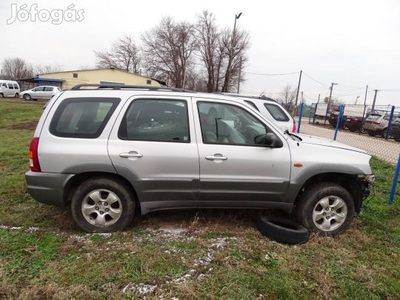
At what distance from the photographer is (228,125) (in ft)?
11.6

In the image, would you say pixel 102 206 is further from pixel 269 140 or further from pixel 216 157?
pixel 269 140

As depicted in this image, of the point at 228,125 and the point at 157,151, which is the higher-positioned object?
the point at 228,125

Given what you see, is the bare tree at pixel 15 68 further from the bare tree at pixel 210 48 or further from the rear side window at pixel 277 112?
the rear side window at pixel 277 112

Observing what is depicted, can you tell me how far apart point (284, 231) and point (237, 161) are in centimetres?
100

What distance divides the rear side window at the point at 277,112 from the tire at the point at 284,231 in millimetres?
4390

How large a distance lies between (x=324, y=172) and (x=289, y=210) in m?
0.64

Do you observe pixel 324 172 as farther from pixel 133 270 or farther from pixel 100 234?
pixel 100 234

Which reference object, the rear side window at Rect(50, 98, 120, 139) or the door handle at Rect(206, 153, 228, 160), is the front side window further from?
the rear side window at Rect(50, 98, 120, 139)

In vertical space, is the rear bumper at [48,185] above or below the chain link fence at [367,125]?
below

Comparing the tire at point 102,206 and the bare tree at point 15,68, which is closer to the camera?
the tire at point 102,206

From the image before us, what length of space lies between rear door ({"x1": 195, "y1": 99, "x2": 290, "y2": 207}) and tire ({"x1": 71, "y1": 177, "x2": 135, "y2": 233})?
3.09ft

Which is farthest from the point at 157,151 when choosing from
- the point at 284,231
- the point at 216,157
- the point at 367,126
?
the point at 367,126

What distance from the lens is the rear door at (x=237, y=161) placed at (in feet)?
11.1

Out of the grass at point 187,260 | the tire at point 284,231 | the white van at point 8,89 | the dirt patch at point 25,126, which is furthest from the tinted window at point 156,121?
the white van at point 8,89
